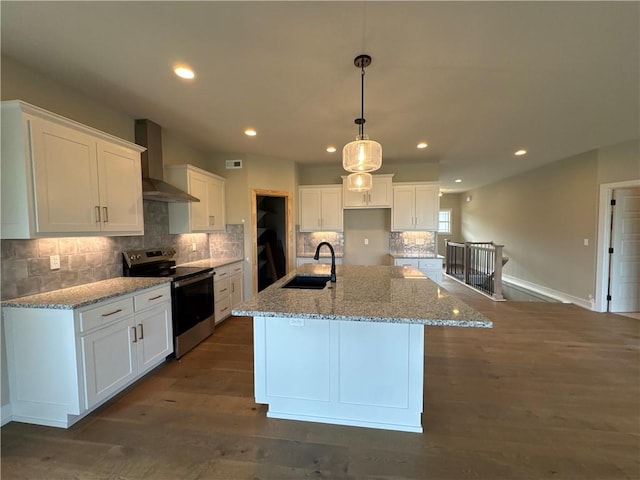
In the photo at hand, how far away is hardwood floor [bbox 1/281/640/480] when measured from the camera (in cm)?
170

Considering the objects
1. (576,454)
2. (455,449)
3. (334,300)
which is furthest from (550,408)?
(334,300)

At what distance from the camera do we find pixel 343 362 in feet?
6.68

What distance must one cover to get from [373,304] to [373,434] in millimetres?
968

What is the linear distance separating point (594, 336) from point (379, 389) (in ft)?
11.9

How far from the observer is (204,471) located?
1688mm

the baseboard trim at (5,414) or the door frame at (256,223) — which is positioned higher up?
the door frame at (256,223)

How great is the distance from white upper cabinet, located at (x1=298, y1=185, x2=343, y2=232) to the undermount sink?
2.62 metres

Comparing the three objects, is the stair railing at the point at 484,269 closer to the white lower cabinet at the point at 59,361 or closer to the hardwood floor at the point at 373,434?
the hardwood floor at the point at 373,434

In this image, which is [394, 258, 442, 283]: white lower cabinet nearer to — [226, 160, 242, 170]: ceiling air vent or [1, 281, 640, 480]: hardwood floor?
[1, 281, 640, 480]: hardwood floor

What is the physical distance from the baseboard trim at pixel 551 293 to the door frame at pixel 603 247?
17cm

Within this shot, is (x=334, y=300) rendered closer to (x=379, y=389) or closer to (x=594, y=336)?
(x=379, y=389)

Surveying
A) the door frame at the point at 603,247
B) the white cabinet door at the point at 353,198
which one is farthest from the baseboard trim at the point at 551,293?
the white cabinet door at the point at 353,198

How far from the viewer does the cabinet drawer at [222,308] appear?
4.02 metres

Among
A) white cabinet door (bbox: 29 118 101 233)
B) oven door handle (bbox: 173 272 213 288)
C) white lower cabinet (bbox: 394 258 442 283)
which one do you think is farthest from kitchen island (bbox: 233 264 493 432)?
white lower cabinet (bbox: 394 258 442 283)
